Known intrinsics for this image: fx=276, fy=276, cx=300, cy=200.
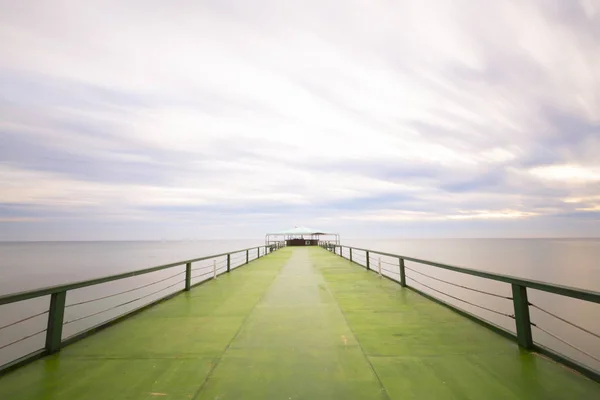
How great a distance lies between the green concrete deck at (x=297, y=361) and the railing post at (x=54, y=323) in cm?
20

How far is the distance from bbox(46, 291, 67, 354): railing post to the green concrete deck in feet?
0.65

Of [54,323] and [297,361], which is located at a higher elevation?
[54,323]

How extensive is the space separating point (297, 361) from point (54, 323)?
357cm

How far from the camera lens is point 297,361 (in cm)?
383

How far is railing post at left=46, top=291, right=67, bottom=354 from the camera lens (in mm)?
3969

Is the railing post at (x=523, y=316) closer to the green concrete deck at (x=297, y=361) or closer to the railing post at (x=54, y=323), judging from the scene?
the green concrete deck at (x=297, y=361)

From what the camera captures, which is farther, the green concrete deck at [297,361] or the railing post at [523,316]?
the railing post at [523,316]

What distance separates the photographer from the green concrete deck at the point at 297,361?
307cm

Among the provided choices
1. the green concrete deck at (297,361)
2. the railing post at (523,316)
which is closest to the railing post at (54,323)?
the green concrete deck at (297,361)

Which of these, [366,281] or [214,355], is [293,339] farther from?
[366,281]

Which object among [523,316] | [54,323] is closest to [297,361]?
[523,316]

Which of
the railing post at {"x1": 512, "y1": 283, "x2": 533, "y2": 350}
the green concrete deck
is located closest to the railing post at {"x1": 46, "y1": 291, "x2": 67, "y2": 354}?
the green concrete deck

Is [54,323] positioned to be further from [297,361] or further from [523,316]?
[523,316]

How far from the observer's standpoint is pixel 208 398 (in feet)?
9.67
